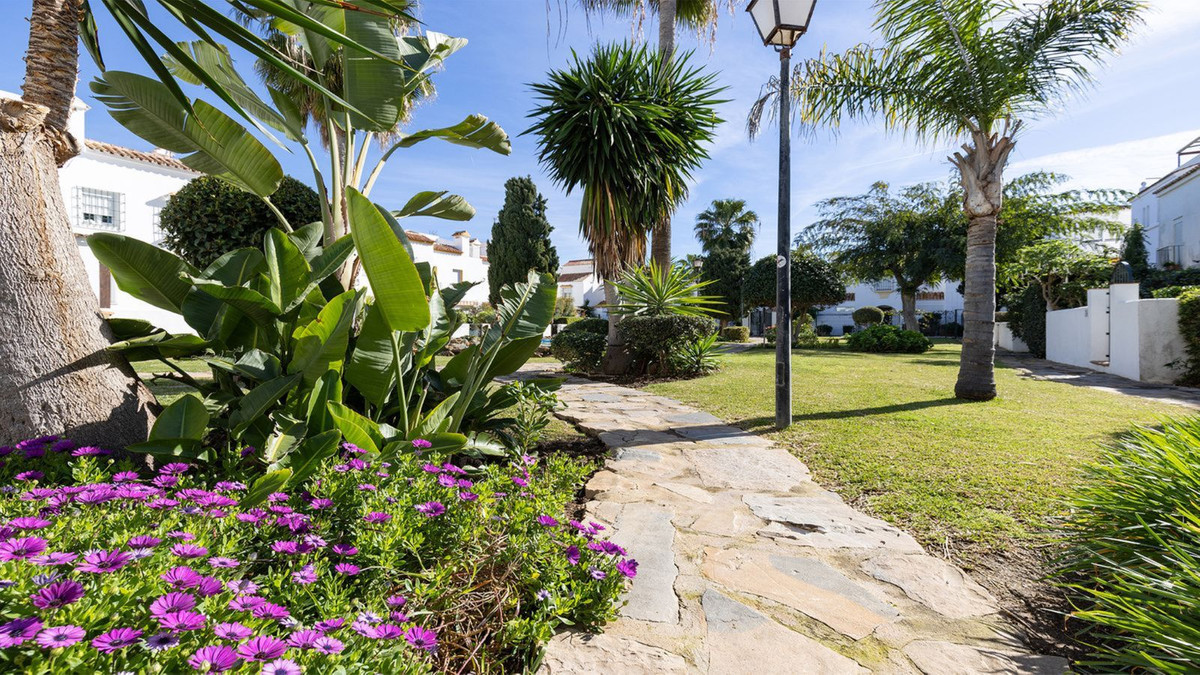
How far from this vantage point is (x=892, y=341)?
1678cm

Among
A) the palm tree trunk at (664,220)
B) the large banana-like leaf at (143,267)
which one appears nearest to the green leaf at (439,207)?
the large banana-like leaf at (143,267)

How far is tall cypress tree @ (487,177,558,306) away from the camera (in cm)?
2105

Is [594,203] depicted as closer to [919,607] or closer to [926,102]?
[926,102]

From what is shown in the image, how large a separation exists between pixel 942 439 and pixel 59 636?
5673 millimetres

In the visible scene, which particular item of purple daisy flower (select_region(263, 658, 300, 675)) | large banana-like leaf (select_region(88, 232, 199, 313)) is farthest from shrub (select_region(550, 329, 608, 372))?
purple daisy flower (select_region(263, 658, 300, 675))

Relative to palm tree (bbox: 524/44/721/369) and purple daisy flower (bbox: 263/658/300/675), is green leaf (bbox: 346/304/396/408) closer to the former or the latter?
purple daisy flower (bbox: 263/658/300/675)

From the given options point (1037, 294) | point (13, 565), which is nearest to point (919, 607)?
point (13, 565)

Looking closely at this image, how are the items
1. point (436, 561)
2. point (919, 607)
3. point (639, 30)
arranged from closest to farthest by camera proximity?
point (436, 561), point (919, 607), point (639, 30)

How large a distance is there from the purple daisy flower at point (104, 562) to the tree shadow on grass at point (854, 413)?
17.0 feet

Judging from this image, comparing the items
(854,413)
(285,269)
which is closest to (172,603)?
(285,269)

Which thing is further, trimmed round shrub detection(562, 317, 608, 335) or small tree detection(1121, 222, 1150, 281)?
small tree detection(1121, 222, 1150, 281)

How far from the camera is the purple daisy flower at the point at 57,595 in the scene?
37.8 inches

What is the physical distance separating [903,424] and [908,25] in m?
5.30

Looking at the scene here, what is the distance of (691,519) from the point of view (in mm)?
3051
